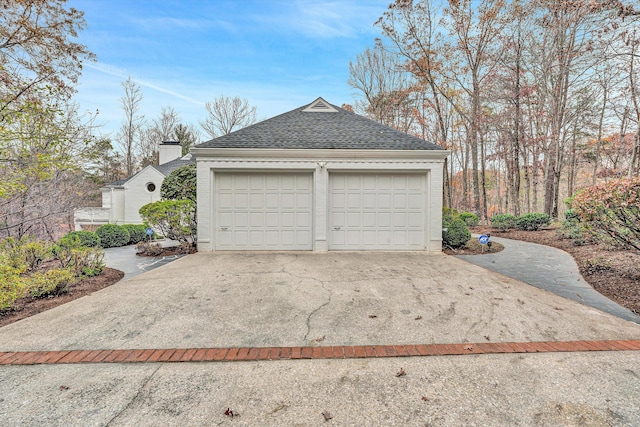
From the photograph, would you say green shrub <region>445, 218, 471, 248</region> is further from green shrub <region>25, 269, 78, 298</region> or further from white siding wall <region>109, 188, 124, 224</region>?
white siding wall <region>109, 188, 124, 224</region>

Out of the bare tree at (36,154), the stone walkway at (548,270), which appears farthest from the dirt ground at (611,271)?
the bare tree at (36,154)

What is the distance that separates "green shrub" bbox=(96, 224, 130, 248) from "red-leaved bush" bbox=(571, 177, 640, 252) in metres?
12.7

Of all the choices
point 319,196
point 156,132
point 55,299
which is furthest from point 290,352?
point 156,132

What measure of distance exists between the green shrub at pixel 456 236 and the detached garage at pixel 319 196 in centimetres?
66

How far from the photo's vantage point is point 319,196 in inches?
327

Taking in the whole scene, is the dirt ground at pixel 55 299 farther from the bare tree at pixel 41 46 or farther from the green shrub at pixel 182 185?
the green shrub at pixel 182 185

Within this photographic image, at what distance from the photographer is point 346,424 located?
6.84 ft

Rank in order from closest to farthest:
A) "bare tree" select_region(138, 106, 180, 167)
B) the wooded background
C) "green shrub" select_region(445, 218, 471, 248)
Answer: "green shrub" select_region(445, 218, 471, 248)
the wooded background
"bare tree" select_region(138, 106, 180, 167)

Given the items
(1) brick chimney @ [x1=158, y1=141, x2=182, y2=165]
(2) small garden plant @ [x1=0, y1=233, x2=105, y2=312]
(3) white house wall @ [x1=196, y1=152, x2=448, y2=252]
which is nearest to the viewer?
(2) small garden plant @ [x1=0, y1=233, x2=105, y2=312]

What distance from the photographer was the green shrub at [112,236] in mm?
9984

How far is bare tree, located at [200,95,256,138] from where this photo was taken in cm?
2708

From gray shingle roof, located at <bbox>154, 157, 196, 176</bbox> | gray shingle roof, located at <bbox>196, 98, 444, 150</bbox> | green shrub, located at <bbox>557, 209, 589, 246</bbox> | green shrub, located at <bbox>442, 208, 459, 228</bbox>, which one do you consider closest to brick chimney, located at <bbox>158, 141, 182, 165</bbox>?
gray shingle roof, located at <bbox>154, 157, 196, 176</bbox>

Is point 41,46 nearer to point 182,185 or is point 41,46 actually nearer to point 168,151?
point 182,185

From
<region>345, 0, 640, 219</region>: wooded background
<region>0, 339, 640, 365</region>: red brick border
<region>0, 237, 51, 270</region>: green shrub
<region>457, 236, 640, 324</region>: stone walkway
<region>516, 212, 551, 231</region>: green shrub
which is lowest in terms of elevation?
<region>0, 339, 640, 365</region>: red brick border
